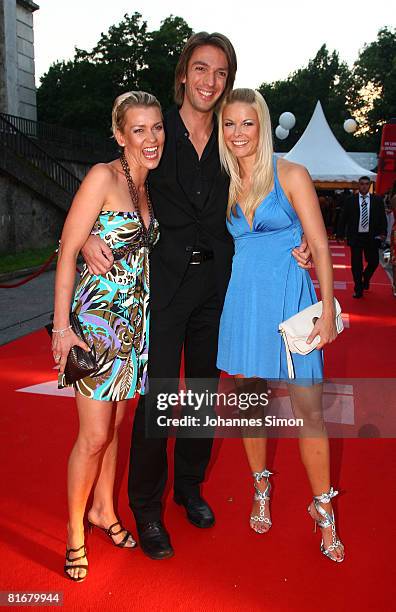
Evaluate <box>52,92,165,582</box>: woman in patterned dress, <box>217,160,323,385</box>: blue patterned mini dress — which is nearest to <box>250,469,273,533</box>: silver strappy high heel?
<box>217,160,323,385</box>: blue patterned mini dress

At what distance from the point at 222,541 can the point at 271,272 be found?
1.32 m

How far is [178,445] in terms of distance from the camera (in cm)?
333

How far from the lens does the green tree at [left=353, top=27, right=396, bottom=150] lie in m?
52.6

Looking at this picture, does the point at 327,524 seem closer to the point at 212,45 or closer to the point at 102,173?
the point at 102,173

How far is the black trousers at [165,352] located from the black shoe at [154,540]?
4 cm

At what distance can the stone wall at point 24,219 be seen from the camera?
15.6 meters

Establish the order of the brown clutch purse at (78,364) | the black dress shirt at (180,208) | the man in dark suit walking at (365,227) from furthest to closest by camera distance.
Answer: the man in dark suit walking at (365,227) < the black dress shirt at (180,208) < the brown clutch purse at (78,364)

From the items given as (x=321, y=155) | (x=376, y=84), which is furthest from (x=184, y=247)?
(x=376, y=84)

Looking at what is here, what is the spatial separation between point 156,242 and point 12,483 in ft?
5.55

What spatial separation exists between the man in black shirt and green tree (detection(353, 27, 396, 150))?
52.2 m

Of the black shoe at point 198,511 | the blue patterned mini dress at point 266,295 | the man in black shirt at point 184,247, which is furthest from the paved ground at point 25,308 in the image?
the blue patterned mini dress at point 266,295

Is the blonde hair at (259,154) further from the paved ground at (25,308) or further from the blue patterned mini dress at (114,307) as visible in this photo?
the paved ground at (25,308)

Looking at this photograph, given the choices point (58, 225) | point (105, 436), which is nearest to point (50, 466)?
point (105, 436)

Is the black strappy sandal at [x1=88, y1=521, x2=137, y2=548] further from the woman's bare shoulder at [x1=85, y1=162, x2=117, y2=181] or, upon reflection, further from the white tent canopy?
the white tent canopy
